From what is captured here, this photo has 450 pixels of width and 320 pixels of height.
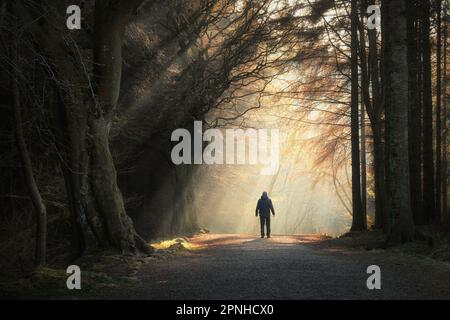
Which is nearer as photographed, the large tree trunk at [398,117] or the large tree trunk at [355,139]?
the large tree trunk at [398,117]

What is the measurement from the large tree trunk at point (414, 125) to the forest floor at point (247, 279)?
5680 millimetres

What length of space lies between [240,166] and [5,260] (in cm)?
2746

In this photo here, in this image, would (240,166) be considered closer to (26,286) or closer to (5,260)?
(5,260)

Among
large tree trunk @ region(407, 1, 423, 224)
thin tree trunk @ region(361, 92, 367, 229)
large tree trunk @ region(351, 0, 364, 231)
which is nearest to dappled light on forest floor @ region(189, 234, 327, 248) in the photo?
large tree trunk @ region(351, 0, 364, 231)

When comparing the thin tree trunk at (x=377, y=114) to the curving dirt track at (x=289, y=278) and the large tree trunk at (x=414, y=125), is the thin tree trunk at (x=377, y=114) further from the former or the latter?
the curving dirt track at (x=289, y=278)

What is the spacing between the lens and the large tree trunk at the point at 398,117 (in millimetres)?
12953

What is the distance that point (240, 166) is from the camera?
131ft

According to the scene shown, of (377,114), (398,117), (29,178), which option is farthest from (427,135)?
(29,178)

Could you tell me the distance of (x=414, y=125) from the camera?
17.3 meters

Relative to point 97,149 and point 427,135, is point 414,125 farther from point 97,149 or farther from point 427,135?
point 97,149

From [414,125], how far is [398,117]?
458 centimetres

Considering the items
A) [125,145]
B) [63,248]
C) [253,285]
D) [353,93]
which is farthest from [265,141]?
[253,285]

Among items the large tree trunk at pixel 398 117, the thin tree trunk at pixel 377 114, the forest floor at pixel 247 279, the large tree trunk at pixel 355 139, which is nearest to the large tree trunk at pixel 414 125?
the thin tree trunk at pixel 377 114

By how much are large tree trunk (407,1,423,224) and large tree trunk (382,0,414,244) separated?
415cm
